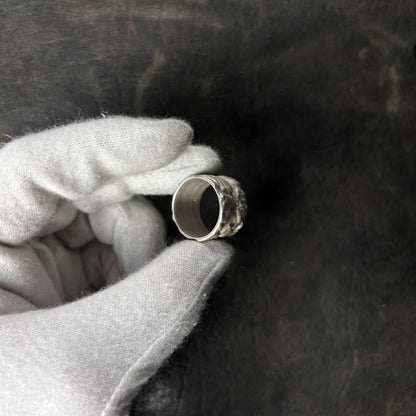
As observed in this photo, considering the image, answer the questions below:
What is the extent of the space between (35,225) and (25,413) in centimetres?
20

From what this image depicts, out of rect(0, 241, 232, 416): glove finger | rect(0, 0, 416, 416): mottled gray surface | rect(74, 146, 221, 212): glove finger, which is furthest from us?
rect(0, 0, 416, 416): mottled gray surface

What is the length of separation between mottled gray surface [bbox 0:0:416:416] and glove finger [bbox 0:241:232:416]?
0.55ft

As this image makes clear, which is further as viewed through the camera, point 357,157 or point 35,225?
point 357,157

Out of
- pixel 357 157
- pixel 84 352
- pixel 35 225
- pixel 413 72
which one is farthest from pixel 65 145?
pixel 413 72

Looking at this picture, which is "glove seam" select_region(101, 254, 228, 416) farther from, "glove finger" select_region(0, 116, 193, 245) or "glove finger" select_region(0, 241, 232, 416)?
"glove finger" select_region(0, 116, 193, 245)

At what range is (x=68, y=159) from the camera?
0.47m

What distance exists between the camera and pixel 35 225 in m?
0.49

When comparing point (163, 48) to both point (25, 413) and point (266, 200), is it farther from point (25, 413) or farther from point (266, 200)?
point (25, 413)

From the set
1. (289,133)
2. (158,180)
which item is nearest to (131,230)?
(158,180)

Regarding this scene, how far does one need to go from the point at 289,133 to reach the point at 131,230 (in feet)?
0.91

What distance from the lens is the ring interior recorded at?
1.71ft

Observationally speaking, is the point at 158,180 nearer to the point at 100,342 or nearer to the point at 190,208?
the point at 190,208

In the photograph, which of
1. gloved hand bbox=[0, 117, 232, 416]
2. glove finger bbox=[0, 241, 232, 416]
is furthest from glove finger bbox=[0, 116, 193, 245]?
glove finger bbox=[0, 241, 232, 416]

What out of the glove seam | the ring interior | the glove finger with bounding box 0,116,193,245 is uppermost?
the glove finger with bounding box 0,116,193,245
